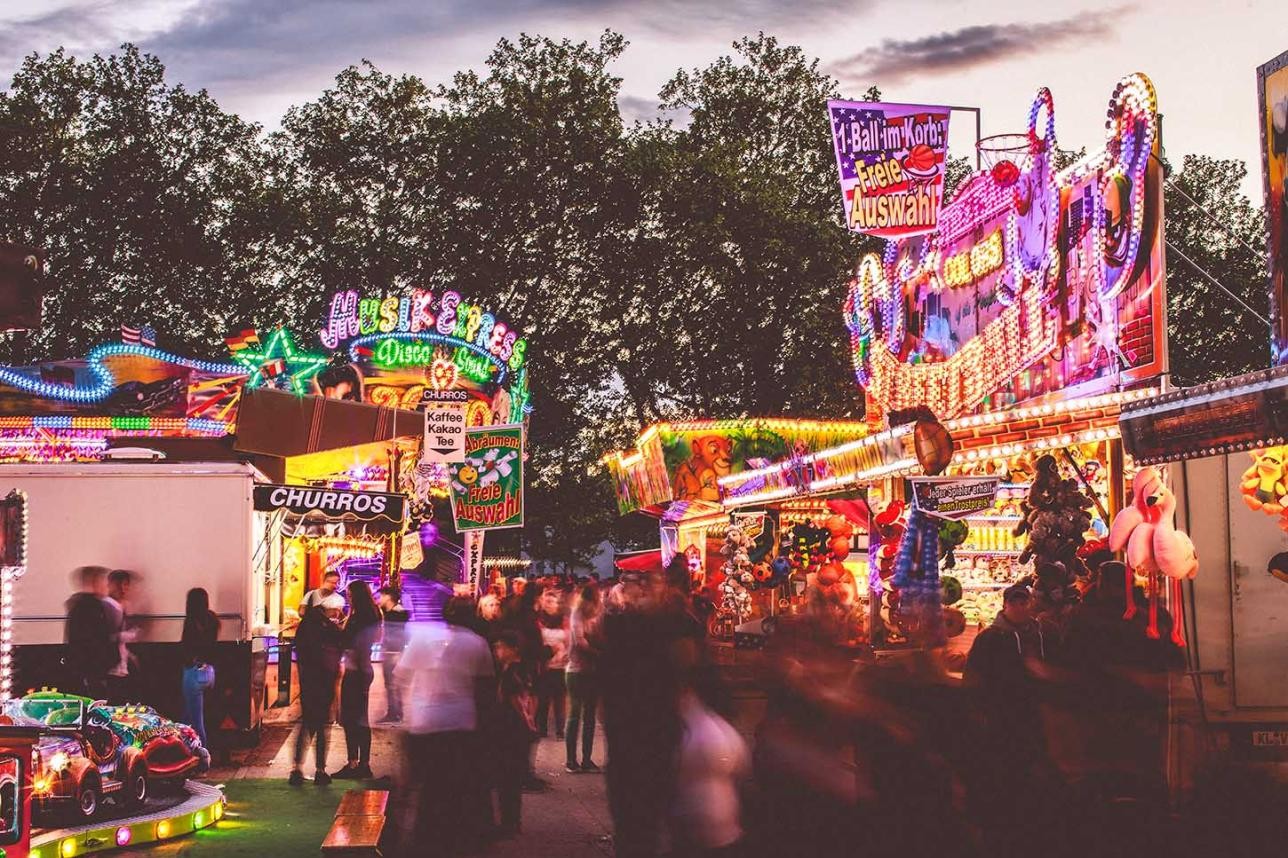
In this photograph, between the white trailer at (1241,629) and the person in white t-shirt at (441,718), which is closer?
the person in white t-shirt at (441,718)

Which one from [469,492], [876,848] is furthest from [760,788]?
[469,492]

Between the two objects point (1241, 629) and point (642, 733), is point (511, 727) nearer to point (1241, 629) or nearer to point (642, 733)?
point (642, 733)

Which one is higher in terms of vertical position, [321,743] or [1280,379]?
[1280,379]

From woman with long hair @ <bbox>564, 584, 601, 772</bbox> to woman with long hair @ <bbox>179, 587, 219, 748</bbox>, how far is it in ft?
12.2

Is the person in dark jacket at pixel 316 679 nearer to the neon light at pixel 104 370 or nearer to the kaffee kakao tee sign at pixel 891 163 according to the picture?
the kaffee kakao tee sign at pixel 891 163

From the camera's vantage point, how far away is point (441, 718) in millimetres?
9719

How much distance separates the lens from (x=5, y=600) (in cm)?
977

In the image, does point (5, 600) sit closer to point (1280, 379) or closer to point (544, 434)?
point (1280, 379)

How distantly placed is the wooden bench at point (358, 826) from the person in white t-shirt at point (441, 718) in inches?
14.3

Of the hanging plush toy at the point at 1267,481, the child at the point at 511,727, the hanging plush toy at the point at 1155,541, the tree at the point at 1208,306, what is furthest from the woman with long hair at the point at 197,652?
the tree at the point at 1208,306

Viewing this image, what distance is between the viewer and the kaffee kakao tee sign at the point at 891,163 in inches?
817

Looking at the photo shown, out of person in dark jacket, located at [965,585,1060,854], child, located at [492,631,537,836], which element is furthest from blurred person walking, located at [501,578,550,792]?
person in dark jacket, located at [965,585,1060,854]

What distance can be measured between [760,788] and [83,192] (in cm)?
3915

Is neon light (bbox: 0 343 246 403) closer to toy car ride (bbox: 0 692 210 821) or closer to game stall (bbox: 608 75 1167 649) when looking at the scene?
game stall (bbox: 608 75 1167 649)
